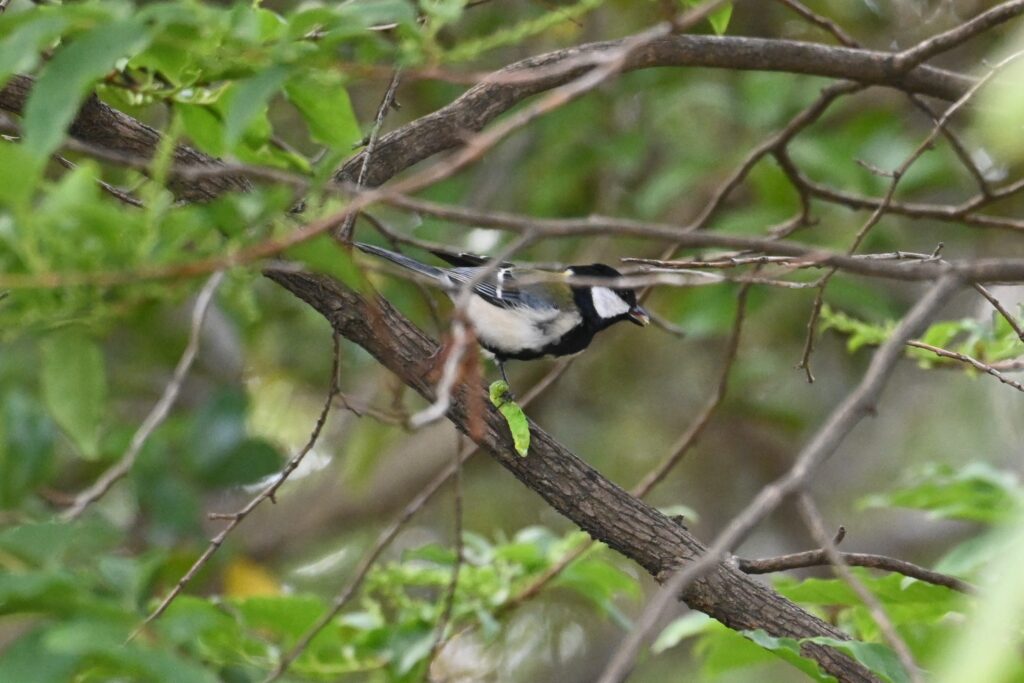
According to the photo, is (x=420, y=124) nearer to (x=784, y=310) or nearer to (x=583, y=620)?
(x=784, y=310)

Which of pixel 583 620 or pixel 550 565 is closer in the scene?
pixel 550 565

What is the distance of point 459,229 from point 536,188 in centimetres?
39

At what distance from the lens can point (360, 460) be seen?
440cm

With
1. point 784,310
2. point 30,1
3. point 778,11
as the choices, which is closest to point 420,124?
point 30,1

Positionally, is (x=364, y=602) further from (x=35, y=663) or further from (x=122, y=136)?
(x=35, y=663)

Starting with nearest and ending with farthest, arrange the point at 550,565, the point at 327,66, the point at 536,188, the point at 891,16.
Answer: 1. the point at 327,66
2. the point at 550,565
3. the point at 536,188
4. the point at 891,16

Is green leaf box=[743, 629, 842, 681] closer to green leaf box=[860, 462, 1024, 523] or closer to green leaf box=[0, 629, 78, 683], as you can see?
green leaf box=[860, 462, 1024, 523]

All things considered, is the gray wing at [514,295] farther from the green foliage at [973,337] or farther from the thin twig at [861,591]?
the thin twig at [861,591]

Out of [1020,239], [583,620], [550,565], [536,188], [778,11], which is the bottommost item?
[583,620]

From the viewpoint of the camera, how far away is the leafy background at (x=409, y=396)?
113 centimetres

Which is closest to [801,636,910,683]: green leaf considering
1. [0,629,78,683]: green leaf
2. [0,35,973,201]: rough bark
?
[0,35,973,201]: rough bark

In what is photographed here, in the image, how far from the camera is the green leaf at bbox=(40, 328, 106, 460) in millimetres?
1188

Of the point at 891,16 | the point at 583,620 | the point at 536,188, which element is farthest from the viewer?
the point at 583,620

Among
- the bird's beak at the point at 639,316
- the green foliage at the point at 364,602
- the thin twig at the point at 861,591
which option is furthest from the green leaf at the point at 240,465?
the thin twig at the point at 861,591
